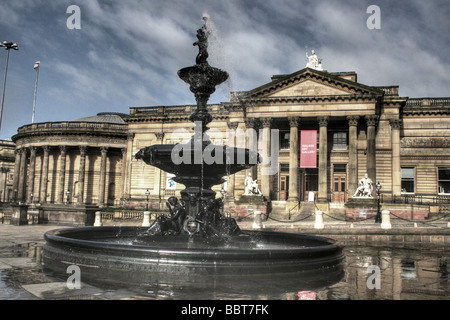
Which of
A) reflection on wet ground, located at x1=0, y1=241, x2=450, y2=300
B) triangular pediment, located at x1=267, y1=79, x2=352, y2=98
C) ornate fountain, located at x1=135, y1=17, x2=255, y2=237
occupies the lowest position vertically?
reflection on wet ground, located at x1=0, y1=241, x2=450, y2=300

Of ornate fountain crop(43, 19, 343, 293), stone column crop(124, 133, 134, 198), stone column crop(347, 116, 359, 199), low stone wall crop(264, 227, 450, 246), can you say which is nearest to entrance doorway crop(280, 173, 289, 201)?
stone column crop(347, 116, 359, 199)

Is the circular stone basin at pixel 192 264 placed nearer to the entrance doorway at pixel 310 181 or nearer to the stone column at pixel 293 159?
the stone column at pixel 293 159

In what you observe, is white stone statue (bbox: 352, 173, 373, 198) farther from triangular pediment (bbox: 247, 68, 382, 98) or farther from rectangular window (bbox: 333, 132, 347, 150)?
triangular pediment (bbox: 247, 68, 382, 98)

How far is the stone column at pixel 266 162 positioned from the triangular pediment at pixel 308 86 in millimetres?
2969

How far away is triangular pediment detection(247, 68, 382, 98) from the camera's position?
3847 centimetres

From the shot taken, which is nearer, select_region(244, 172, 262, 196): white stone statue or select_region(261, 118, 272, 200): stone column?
select_region(244, 172, 262, 196): white stone statue

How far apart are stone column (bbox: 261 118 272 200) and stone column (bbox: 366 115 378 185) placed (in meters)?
9.73

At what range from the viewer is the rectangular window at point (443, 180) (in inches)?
1580

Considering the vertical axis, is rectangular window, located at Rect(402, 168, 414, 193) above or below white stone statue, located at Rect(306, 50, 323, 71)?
below

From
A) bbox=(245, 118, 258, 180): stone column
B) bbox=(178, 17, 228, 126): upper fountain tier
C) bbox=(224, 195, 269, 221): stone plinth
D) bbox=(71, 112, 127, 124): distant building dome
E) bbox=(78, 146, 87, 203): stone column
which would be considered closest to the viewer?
bbox=(178, 17, 228, 126): upper fountain tier

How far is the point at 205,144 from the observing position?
988 centimetres

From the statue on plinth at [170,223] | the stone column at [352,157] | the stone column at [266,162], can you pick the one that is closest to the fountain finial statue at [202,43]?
the statue on plinth at [170,223]

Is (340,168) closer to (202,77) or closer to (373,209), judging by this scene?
(373,209)

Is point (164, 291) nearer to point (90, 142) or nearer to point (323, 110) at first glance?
point (323, 110)
